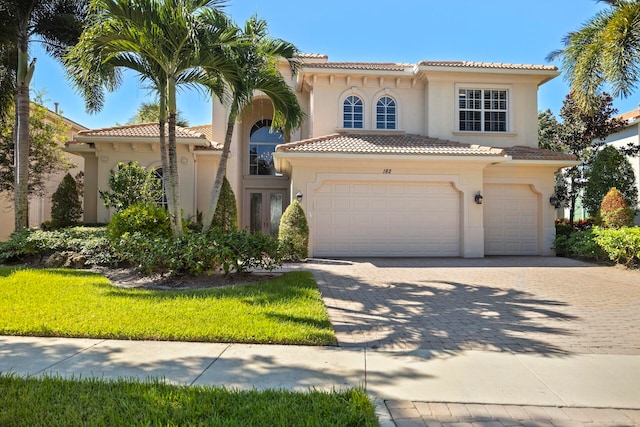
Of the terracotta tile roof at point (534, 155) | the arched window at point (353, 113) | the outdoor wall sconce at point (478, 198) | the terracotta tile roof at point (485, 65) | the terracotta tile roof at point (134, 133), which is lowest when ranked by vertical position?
the outdoor wall sconce at point (478, 198)

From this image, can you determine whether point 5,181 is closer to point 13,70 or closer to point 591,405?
point 13,70

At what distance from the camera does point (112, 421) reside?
304 cm

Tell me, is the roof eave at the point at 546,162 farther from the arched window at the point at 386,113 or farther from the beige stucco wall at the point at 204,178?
the beige stucco wall at the point at 204,178

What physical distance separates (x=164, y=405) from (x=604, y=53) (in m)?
14.4

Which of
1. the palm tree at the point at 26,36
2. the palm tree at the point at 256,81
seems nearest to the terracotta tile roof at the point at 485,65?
the palm tree at the point at 256,81

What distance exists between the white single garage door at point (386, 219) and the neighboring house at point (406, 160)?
35 millimetres

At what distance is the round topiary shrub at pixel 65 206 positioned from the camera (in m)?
14.8

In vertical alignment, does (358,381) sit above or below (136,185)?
below

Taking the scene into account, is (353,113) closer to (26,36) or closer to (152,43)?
(152,43)

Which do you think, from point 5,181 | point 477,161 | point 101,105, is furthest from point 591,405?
point 5,181

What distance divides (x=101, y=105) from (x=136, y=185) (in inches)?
156

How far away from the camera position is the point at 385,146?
13.8 metres

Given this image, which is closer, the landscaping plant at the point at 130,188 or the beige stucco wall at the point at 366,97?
the landscaping plant at the point at 130,188

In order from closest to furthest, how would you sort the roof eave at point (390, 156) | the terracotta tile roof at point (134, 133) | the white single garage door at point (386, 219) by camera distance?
1. the roof eave at point (390, 156)
2. the white single garage door at point (386, 219)
3. the terracotta tile roof at point (134, 133)
